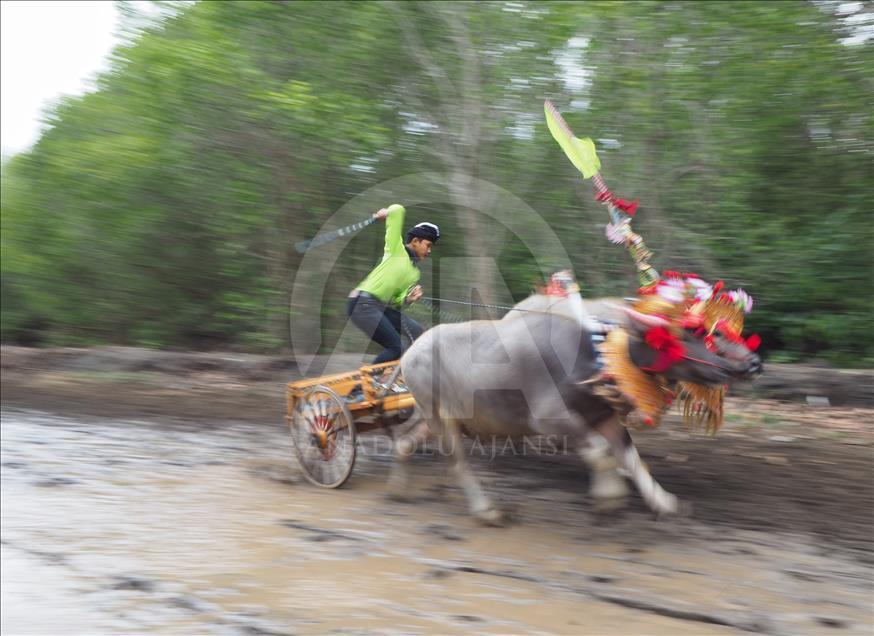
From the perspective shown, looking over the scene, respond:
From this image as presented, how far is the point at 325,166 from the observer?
1202 centimetres

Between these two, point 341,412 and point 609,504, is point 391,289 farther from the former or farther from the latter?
point 609,504

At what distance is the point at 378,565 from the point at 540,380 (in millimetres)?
1647

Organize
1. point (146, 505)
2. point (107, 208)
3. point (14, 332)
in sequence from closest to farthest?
point (146, 505) → point (107, 208) → point (14, 332)

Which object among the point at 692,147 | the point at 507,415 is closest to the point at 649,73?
the point at 692,147

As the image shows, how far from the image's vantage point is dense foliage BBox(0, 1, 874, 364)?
364 inches

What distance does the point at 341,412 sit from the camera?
23.0 ft

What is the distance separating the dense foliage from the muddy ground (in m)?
1.76

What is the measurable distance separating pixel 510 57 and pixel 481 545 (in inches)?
267

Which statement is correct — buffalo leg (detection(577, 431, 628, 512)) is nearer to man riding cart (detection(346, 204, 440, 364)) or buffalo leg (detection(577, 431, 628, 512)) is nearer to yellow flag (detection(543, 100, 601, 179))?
yellow flag (detection(543, 100, 601, 179))

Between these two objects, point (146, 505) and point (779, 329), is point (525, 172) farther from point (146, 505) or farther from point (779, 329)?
point (146, 505)

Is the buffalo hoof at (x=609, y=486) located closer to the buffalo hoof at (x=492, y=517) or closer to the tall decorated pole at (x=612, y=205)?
the buffalo hoof at (x=492, y=517)

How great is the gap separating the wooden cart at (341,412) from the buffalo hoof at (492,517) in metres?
1.11

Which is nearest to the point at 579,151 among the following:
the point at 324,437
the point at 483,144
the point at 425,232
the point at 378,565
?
the point at 425,232

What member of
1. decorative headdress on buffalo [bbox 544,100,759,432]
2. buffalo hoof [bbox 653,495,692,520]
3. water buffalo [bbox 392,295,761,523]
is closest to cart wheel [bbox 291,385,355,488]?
water buffalo [bbox 392,295,761,523]
